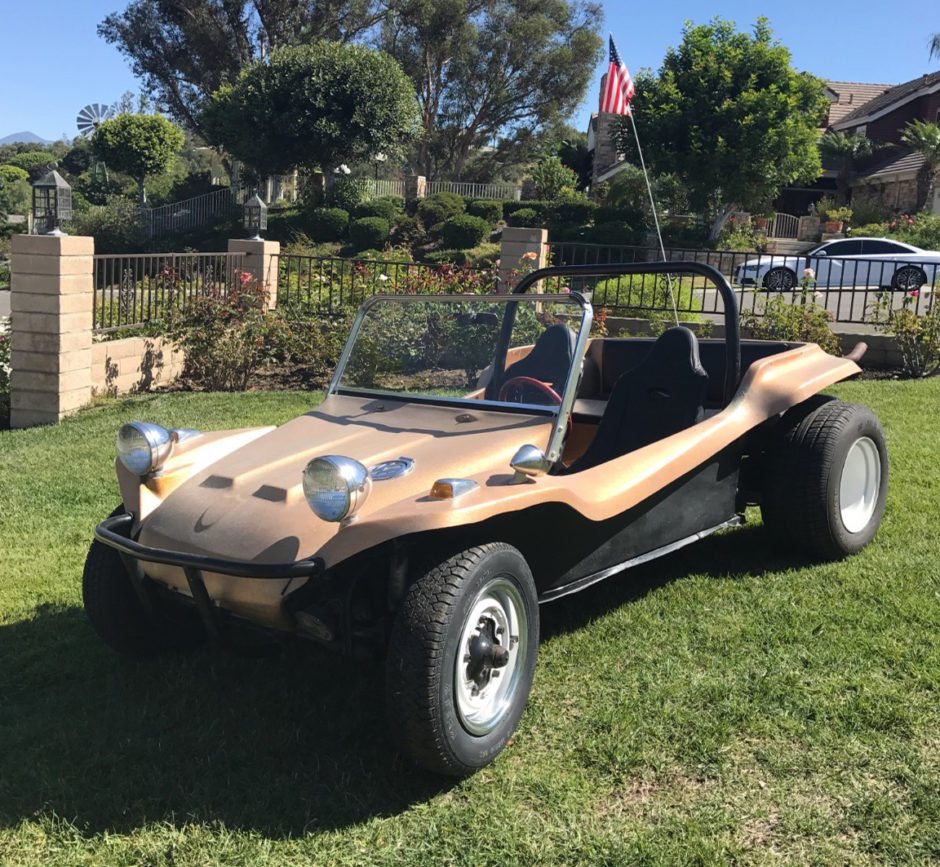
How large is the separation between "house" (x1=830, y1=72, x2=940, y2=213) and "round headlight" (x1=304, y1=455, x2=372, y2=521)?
36912mm

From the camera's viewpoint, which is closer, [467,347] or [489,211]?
[467,347]

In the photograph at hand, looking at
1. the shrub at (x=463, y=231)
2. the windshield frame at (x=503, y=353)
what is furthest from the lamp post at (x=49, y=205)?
the shrub at (x=463, y=231)

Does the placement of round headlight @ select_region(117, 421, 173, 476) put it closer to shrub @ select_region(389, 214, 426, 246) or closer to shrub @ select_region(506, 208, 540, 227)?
shrub @ select_region(389, 214, 426, 246)

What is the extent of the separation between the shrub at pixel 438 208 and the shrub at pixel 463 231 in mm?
2633

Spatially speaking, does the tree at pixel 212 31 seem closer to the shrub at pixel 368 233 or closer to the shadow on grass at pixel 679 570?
the shrub at pixel 368 233

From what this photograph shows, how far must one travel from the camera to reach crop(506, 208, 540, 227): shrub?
3106 cm

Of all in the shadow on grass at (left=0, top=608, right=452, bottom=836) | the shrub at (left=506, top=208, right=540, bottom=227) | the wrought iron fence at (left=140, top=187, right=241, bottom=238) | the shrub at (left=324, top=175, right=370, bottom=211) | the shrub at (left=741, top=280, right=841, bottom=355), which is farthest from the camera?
the wrought iron fence at (left=140, top=187, right=241, bottom=238)

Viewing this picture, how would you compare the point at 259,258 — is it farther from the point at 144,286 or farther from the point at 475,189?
the point at 475,189

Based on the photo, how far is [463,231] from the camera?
2909 centimetres

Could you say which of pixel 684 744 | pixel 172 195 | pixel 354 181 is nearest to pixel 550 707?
pixel 684 744

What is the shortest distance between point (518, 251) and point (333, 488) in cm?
857

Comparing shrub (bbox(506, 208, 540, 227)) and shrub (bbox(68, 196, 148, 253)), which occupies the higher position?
shrub (bbox(506, 208, 540, 227))

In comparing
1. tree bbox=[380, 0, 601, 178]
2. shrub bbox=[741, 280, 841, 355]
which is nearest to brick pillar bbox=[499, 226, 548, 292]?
shrub bbox=[741, 280, 841, 355]

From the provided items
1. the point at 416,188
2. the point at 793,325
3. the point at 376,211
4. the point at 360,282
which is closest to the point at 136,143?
the point at 416,188
